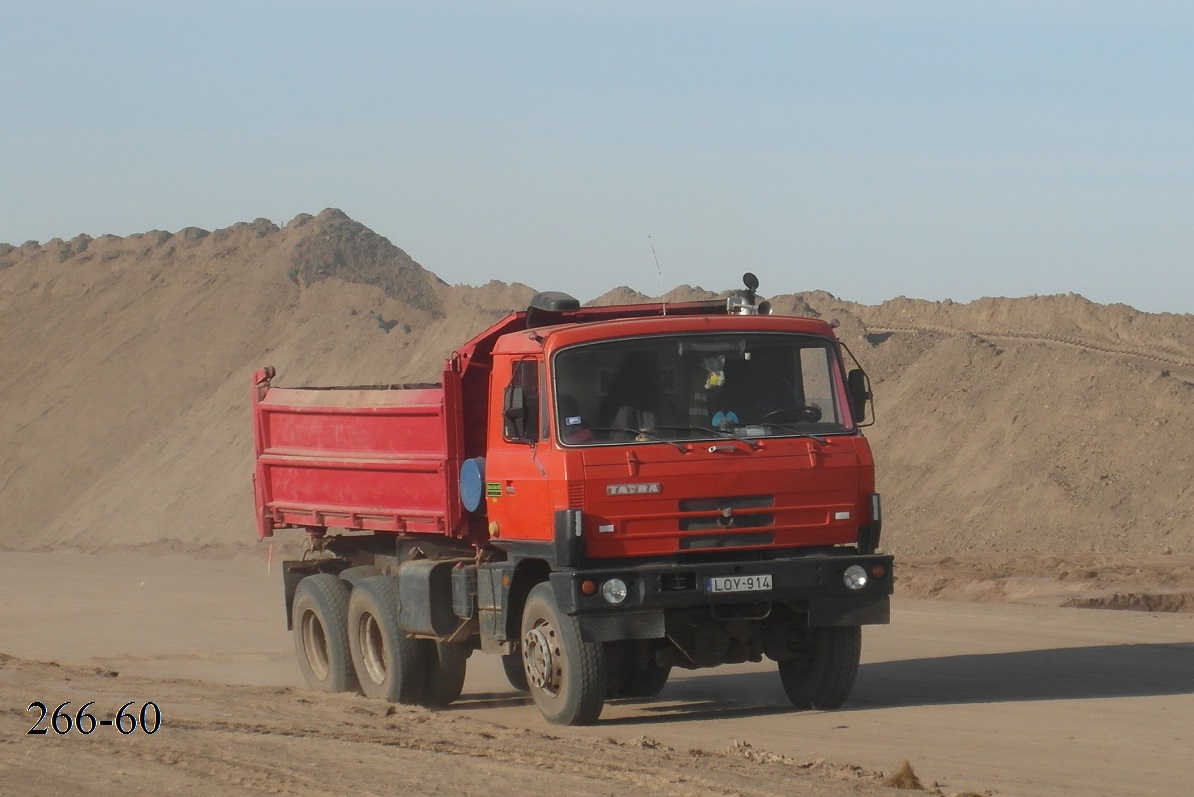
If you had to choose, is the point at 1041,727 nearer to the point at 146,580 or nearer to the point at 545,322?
the point at 545,322

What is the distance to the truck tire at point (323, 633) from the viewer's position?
13.9m

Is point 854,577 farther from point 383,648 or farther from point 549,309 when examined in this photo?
point 383,648

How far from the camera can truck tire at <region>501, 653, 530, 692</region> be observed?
45.3 feet

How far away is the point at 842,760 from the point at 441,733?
2636 millimetres

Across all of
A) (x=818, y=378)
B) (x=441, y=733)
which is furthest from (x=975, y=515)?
(x=441, y=733)

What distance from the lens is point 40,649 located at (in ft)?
59.1

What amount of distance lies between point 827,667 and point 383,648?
3850mm

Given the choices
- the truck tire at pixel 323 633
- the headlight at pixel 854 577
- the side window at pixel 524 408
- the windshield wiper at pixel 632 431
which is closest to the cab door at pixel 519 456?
the side window at pixel 524 408

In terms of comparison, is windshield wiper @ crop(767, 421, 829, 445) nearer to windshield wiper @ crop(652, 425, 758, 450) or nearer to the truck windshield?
the truck windshield

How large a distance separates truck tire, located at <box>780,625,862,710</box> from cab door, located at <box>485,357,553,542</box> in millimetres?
2302

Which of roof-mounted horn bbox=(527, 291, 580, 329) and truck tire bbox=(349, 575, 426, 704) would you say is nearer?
roof-mounted horn bbox=(527, 291, 580, 329)

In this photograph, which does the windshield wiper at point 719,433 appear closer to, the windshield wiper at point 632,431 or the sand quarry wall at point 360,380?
the windshield wiper at point 632,431

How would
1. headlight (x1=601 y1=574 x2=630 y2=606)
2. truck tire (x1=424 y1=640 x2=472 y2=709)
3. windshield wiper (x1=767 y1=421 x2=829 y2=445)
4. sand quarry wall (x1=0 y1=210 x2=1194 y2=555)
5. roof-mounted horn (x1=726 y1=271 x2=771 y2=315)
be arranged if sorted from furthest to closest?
1. sand quarry wall (x1=0 y1=210 x2=1194 y2=555)
2. truck tire (x1=424 y1=640 x2=472 y2=709)
3. roof-mounted horn (x1=726 y1=271 x2=771 y2=315)
4. windshield wiper (x1=767 y1=421 x2=829 y2=445)
5. headlight (x1=601 y1=574 x2=630 y2=606)

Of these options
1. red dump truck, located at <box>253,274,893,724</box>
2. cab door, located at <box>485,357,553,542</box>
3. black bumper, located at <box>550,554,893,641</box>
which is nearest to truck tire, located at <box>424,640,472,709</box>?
red dump truck, located at <box>253,274,893,724</box>
